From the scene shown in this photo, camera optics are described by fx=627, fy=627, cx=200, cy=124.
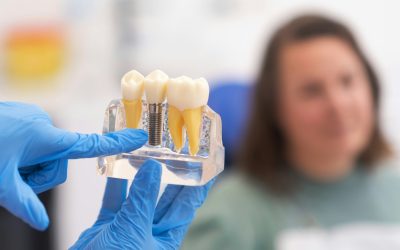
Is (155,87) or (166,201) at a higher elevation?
(155,87)

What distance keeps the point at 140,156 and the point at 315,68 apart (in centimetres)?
92

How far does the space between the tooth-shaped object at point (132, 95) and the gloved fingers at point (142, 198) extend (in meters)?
0.08

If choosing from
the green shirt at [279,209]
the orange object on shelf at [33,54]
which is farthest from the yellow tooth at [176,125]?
the orange object on shelf at [33,54]

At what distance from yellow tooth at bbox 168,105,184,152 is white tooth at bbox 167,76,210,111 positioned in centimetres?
1

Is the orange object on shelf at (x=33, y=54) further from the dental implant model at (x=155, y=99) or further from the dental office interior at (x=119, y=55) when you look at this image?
the dental implant model at (x=155, y=99)

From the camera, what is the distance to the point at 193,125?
0.87 metres

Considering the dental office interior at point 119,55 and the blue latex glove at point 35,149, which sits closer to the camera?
the blue latex glove at point 35,149

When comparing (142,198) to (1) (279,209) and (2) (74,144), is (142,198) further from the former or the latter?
(1) (279,209)

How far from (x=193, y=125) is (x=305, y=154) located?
3.40 ft

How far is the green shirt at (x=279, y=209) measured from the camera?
1.71 meters

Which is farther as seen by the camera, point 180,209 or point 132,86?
point 180,209

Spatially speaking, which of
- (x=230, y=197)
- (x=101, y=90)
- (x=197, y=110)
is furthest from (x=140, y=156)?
(x=101, y=90)

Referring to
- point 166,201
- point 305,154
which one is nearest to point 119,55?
point 305,154

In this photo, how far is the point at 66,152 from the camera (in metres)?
0.81
